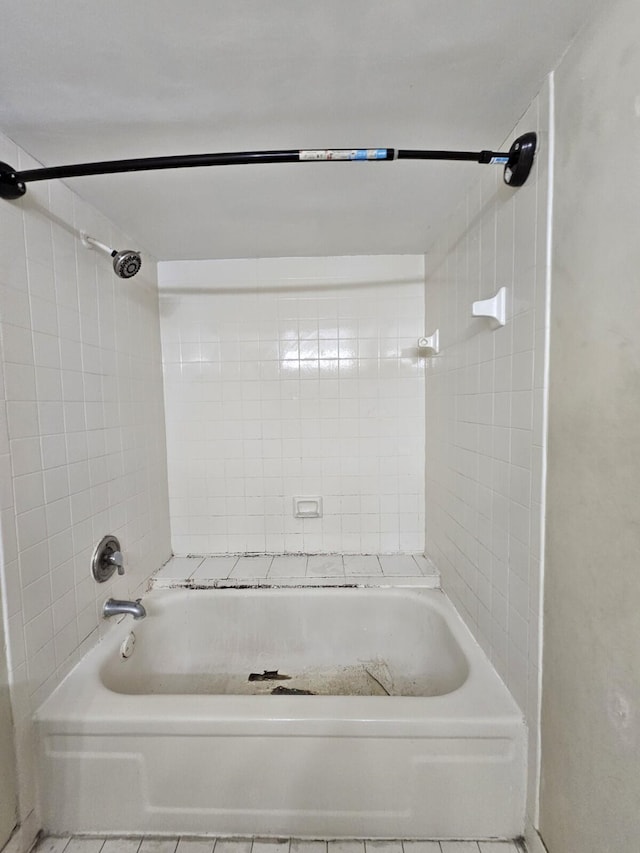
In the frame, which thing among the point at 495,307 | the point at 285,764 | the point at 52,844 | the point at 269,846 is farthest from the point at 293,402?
the point at 52,844

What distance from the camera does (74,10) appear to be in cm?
62

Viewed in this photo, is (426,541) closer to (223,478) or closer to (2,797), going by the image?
(223,478)

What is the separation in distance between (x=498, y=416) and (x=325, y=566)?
109cm

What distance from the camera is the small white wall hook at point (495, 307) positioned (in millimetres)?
979

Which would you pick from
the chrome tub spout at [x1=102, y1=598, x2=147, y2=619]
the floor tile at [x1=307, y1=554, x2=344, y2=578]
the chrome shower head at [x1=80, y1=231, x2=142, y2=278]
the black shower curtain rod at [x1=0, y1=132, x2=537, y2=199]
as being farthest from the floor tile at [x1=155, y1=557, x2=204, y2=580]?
the black shower curtain rod at [x1=0, y1=132, x2=537, y2=199]

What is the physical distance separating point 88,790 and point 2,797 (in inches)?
7.8

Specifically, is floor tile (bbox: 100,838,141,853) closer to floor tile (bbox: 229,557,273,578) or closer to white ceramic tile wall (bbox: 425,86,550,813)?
floor tile (bbox: 229,557,273,578)

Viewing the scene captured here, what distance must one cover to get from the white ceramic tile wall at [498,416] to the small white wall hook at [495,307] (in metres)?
0.02

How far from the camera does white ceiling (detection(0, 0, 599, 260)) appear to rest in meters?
0.64

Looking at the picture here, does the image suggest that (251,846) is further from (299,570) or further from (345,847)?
(299,570)

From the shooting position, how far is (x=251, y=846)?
0.95 meters

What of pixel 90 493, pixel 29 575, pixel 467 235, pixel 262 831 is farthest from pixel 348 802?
pixel 467 235

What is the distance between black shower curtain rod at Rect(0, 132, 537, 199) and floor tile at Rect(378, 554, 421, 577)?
1.48 meters

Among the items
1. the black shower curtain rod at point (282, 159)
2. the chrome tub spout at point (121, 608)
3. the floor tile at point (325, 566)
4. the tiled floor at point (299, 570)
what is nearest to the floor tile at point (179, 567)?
the tiled floor at point (299, 570)
